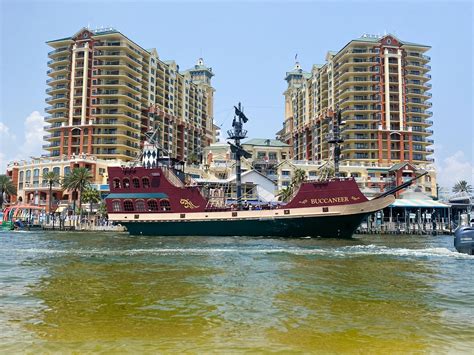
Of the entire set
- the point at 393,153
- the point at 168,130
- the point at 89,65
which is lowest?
the point at 393,153

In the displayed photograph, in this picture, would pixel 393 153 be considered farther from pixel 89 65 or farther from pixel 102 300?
pixel 102 300

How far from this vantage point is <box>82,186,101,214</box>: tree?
69.3 metres

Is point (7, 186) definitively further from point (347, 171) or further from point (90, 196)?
point (347, 171)

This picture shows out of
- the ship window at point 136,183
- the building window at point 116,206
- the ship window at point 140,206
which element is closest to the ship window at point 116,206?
the building window at point 116,206

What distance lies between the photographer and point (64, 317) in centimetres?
1013

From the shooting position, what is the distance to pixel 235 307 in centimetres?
1126

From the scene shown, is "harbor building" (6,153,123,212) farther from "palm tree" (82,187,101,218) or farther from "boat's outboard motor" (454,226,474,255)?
"boat's outboard motor" (454,226,474,255)

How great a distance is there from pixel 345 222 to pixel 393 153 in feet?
199

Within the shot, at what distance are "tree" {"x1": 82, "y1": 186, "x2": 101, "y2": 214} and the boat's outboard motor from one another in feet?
188

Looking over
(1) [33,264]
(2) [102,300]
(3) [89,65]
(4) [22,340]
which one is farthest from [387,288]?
(3) [89,65]

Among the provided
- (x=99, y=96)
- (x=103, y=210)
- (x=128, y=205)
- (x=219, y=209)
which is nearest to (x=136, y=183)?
(x=128, y=205)

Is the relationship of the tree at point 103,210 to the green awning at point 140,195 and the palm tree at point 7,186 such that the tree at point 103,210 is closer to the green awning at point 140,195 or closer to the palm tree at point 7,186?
the green awning at point 140,195

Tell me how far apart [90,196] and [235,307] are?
6327 centimetres

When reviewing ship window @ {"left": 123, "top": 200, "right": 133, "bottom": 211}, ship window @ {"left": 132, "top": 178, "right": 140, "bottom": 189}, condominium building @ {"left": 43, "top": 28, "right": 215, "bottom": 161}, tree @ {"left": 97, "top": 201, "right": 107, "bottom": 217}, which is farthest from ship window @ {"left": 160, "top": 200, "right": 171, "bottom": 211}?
condominium building @ {"left": 43, "top": 28, "right": 215, "bottom": 161}
